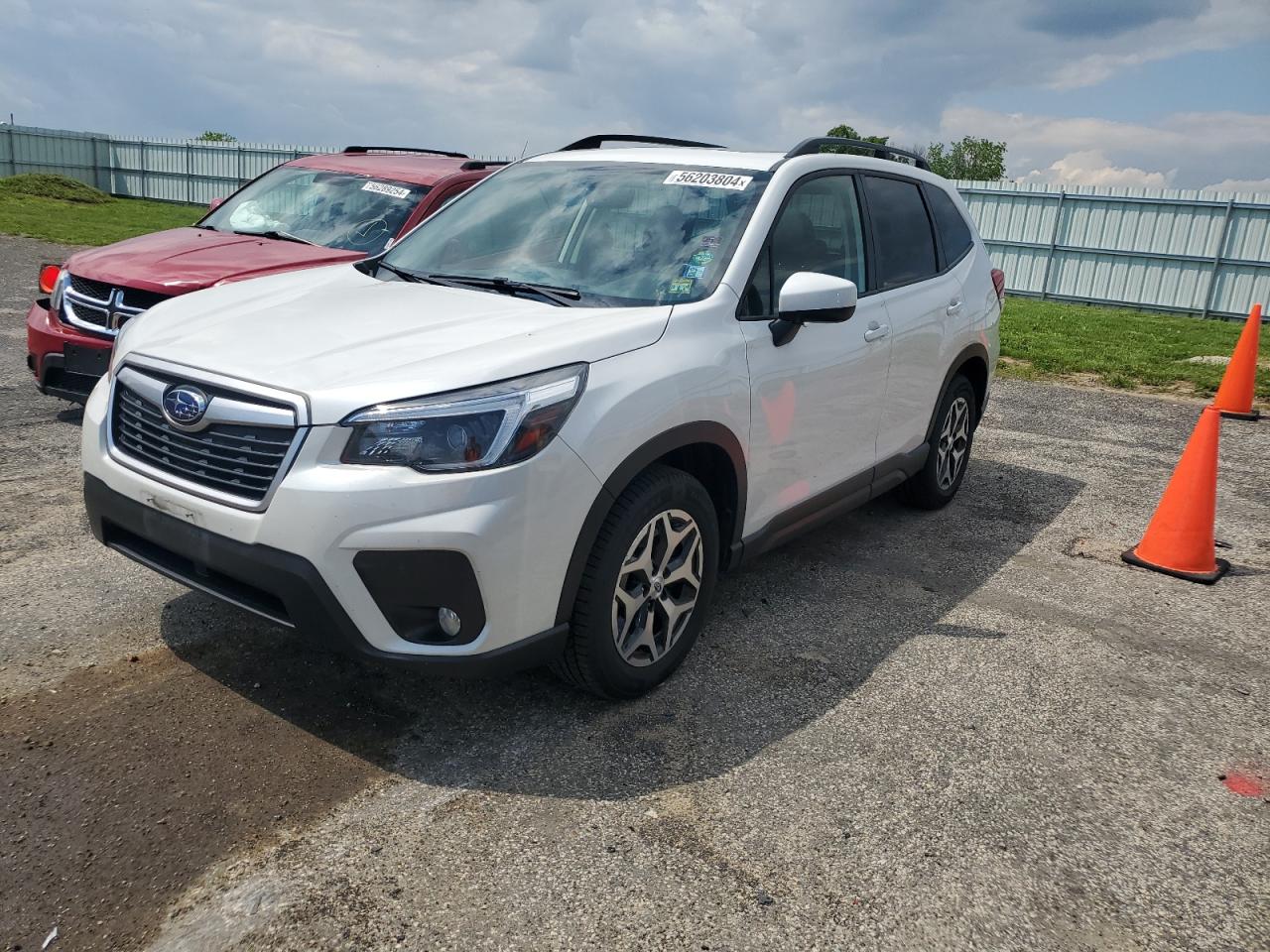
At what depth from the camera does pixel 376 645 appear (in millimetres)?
2826

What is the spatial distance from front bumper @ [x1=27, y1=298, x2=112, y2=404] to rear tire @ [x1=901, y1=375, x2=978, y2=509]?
177 inches

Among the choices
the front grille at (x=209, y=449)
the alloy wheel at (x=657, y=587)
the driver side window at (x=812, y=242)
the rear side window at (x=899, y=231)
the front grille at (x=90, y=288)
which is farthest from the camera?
the front grille at (x=90, y=288)

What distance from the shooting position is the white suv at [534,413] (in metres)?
2.75

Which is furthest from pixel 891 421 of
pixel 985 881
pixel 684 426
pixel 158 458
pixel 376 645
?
pixel 158 458

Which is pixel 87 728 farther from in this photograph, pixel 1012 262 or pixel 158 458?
pixel 1012 262

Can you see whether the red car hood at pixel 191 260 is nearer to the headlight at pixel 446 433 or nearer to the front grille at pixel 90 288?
the front grille at pixel 90 288

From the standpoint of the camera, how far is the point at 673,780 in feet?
9.96

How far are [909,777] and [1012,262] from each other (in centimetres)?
2104

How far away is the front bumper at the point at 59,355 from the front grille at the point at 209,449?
9.14 ft

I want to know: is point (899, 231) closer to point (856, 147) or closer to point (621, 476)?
point (856, 147)

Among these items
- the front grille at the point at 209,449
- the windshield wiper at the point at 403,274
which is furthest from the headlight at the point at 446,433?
the windshield wiper at the point at 403,274

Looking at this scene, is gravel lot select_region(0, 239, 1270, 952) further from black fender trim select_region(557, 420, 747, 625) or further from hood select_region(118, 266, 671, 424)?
hood select_region(118, 266, 671, 424)

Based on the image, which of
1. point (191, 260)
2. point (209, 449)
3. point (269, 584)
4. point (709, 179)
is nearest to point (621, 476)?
point (269, 584)

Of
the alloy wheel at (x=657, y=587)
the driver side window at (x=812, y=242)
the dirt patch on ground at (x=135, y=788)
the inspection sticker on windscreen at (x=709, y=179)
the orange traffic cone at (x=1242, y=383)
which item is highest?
the inspection sticker on windscreen at (x=709, y=179)
